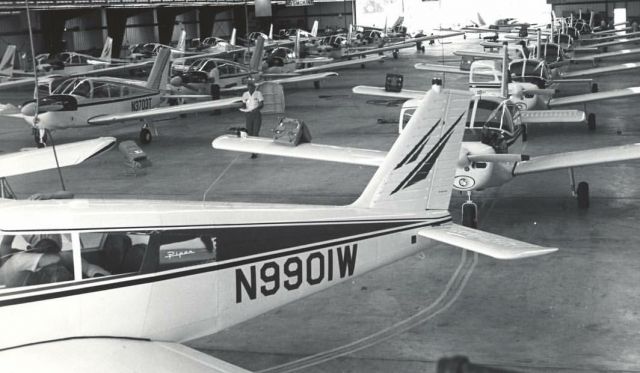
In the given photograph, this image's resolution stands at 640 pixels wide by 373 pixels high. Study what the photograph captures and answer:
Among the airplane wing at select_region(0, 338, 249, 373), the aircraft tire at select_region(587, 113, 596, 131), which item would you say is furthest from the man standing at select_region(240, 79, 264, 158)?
the airplane wing at select_region(0, 338, 249, 373)

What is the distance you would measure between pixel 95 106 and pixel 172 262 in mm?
15793


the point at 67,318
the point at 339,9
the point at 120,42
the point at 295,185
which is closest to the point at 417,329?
the point at 67,318


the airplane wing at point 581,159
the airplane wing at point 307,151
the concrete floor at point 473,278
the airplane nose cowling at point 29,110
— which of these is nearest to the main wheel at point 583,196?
the concrete floor at point 473,278

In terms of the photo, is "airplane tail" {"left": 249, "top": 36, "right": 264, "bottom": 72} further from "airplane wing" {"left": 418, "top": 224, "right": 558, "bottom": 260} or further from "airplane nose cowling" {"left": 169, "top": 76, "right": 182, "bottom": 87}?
"airplane wing" {"left": 418, "top": 224, "right": 558, "bottom": 260}

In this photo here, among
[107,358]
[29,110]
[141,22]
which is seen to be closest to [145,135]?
[29,110]

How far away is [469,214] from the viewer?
480 inches

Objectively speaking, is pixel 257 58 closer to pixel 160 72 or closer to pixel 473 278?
pixel 160 72

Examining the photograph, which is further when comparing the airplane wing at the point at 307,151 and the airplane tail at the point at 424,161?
the airplane wing at the point at 307,151

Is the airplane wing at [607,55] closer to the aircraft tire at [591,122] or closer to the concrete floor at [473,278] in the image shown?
the aircraft tire at [591,122]

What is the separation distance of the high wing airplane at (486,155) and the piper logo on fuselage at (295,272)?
4.51 m

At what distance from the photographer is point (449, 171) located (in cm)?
843

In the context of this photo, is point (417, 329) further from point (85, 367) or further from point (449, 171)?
point (85, 367)

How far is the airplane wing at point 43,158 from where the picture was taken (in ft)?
32.4

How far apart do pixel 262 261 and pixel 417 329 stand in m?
2.23
